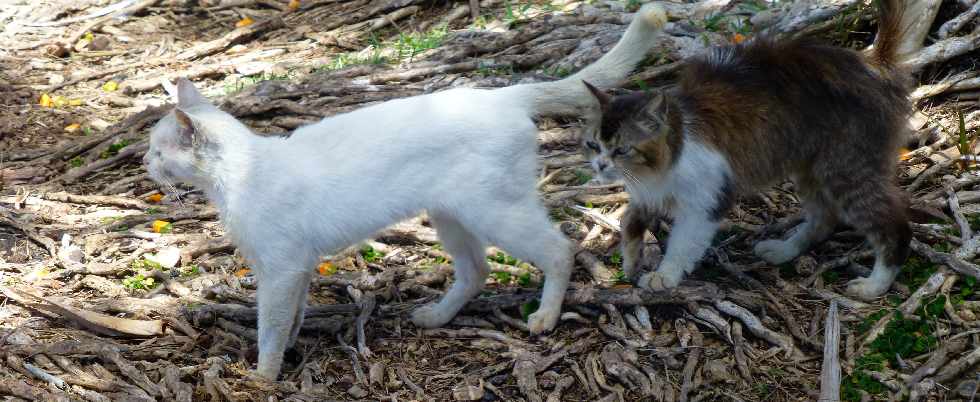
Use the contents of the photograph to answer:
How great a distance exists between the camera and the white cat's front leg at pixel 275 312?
4398mm

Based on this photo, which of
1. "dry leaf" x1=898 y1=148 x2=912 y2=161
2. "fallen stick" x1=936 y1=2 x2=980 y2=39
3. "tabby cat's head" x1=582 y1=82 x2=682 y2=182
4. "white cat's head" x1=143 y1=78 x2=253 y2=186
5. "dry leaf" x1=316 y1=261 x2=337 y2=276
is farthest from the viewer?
"fallen stick" x1=936 y1=2 x2=980 y2=39

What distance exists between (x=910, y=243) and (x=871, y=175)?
0.45 metres

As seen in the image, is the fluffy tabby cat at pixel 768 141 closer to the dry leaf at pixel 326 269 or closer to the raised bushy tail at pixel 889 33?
the raised bushy tail at pixel 889 33

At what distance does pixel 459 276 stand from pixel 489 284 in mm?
440

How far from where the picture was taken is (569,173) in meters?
6.31

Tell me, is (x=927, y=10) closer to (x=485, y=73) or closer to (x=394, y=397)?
(x=485, y=73)

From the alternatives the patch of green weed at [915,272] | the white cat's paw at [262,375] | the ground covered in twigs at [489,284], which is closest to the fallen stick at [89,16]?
the ground covered in twigs at [489,284]

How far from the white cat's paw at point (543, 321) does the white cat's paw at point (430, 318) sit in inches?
20.1

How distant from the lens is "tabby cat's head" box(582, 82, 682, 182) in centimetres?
458

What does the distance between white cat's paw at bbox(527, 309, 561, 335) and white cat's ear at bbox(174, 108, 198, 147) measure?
73.5 inches

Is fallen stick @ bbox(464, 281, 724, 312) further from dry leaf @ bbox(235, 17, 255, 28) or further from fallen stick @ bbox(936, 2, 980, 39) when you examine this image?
dry leaf @ bbox(235, 17, 255, 28)

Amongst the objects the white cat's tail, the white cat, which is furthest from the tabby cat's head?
the white cat

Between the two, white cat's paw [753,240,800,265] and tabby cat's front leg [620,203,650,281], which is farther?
white cat's paw [753,240,800,265]

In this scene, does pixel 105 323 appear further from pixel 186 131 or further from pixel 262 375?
pixel 186 131
